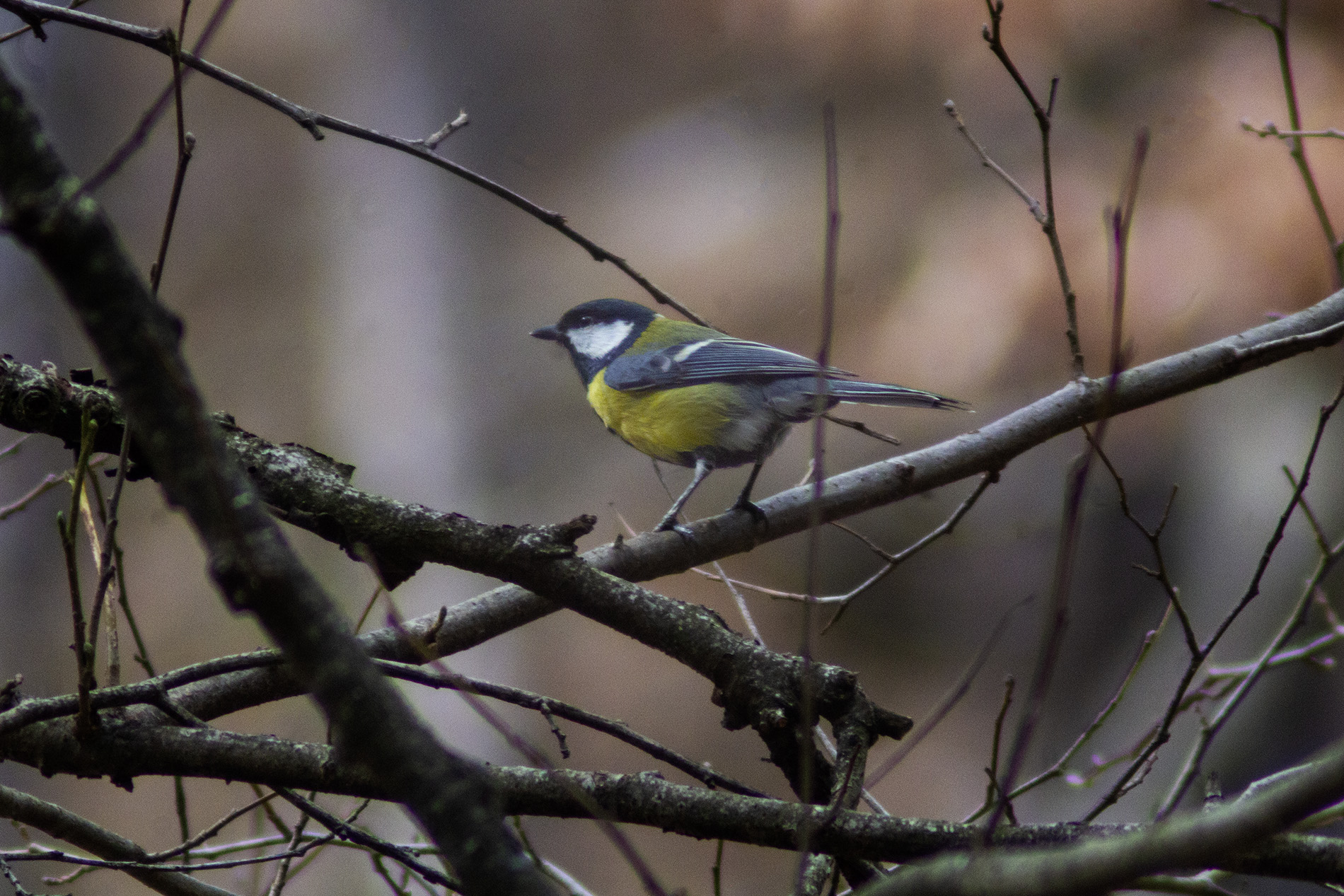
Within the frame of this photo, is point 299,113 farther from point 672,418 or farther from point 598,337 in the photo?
point 598,337

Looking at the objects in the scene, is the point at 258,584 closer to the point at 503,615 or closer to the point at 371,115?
the point at 503,615

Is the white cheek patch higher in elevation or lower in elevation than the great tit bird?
higher

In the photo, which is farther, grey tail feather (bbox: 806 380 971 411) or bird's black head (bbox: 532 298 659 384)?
bird's black head (bbox: 532 298 659 384)

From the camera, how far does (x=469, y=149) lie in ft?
24.3

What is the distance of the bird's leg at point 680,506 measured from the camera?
7.15ft

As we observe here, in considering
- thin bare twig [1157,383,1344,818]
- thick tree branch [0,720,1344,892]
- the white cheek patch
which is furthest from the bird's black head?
thick tree branch [0,720,1344,892]

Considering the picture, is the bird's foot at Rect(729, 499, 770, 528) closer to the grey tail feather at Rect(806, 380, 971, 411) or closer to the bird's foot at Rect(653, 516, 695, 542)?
the bird's foot at Rect(653, 516, 695, 542)

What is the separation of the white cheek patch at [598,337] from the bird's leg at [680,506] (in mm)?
741

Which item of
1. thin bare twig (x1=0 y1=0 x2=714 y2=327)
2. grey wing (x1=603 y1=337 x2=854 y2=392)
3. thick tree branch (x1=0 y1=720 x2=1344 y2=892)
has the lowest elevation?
thick tree branch (x1=0 y1=720 x2=1344 y2=892)

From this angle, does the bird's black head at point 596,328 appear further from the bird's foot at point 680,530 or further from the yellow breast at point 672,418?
the bird's foot at point 680,530

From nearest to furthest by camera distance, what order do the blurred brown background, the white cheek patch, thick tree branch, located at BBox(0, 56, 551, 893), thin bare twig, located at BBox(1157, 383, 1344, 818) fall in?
1. thick tree branch, located at BBox(0, 56, 551, 893)
2. thin bare twig, located at BBox(1157, 383, 1344, 818)
3. the white cheek patch
4. the blurred brown background

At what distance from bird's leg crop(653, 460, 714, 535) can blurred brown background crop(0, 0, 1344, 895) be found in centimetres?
239

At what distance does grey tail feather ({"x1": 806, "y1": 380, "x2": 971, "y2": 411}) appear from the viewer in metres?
2.27

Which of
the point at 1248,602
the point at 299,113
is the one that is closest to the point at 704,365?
the point at 299,113
